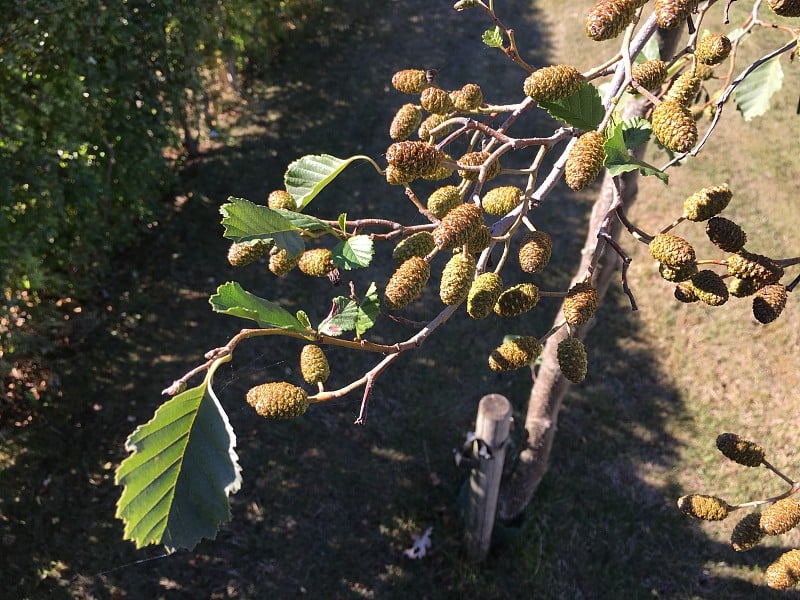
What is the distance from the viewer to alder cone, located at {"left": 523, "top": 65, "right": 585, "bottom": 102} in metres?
0.91

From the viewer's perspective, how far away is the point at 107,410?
399cm

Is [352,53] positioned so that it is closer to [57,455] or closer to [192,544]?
[57,455]

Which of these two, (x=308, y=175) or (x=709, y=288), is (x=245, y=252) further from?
(x=709, y=288)

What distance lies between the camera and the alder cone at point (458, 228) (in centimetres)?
89

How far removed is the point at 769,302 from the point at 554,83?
1.80 ft

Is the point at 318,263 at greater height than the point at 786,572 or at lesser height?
greater

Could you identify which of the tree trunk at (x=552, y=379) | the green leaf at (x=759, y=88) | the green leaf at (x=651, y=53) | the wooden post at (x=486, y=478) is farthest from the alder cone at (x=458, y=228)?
the wooden post at (x=486, y=478)

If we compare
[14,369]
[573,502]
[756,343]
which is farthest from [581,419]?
[14,369]

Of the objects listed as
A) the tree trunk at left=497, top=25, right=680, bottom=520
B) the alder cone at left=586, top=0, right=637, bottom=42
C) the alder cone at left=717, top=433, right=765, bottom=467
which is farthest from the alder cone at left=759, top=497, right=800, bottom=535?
the alder cone at left=586, top=0, right=637, bottom=42

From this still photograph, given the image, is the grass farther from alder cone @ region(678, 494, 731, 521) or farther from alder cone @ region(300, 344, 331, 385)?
alder cone @ region(678, 494, 731, 521)

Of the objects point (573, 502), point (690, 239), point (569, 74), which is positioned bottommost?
point (573, 502)

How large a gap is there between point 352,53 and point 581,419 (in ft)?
17.8

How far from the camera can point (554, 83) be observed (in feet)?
2.97

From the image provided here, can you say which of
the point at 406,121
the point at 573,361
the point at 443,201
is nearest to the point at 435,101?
the point at 406,121
